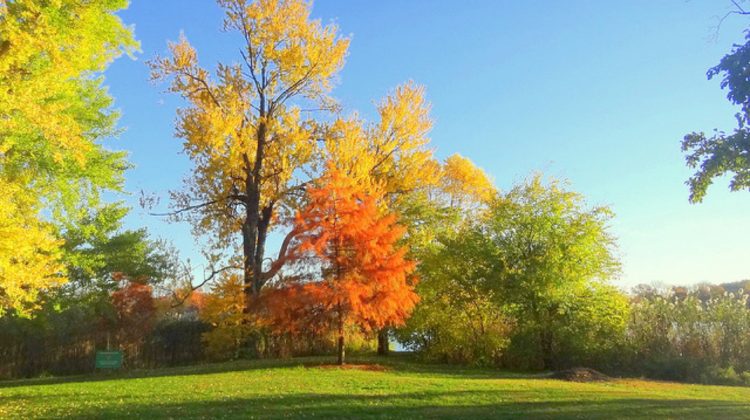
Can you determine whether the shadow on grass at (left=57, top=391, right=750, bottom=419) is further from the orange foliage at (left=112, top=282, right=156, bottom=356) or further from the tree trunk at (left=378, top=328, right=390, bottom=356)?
the orange foliage at (left=112, top=282, right=156, bottom=356)

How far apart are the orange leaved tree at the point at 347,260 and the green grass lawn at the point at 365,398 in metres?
2.33

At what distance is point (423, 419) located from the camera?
9805 millimetres

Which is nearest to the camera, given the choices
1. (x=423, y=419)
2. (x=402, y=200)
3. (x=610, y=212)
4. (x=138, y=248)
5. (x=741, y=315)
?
(x=423, y=419)

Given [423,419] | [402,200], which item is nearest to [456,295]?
[402,200]

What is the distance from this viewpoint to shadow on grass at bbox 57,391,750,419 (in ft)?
33.5

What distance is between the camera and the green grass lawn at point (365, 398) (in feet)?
34.6

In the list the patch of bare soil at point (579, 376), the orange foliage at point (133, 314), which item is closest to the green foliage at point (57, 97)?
the orange foliage at point (133, 314)

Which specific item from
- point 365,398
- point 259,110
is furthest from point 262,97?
point 365,398

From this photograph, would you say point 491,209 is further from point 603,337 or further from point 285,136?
point 285,136

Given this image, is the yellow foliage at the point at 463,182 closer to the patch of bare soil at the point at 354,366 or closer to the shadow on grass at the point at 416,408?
the patch of bare soil at the point at 354,366

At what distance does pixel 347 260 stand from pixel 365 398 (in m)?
7.15

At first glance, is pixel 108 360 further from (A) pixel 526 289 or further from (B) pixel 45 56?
(A) pixel 526 289

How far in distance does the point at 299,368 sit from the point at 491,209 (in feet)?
35.6

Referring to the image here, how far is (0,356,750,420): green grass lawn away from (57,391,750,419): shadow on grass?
2 cm
